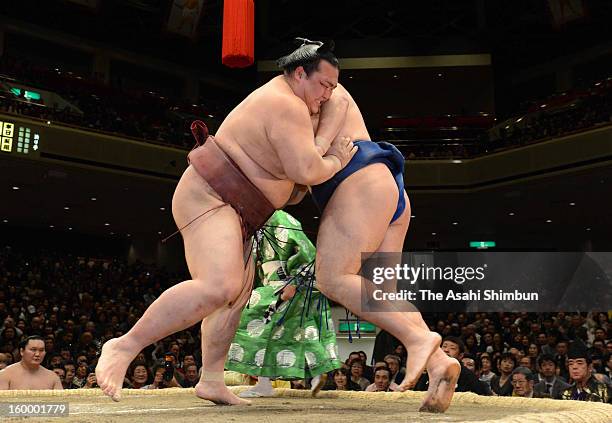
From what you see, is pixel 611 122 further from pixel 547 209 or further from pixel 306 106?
pixel 306 106

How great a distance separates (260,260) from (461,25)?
1020 centimetres

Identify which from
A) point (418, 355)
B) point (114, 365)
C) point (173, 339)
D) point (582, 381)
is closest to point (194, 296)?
point (114, 365)

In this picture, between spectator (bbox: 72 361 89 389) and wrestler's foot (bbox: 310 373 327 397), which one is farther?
spectator (bbox: 72 361 89 389)

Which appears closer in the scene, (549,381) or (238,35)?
(238,35)

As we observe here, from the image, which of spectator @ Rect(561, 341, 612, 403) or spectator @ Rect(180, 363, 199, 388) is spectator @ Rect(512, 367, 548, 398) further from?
spectator @ Rect(180, 363, 199, 388)

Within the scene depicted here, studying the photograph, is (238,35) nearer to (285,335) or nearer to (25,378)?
(285,335)

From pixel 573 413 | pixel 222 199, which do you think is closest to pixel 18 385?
pixel 222 199

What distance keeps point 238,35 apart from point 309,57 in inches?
70.2

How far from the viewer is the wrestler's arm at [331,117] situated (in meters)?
1.63

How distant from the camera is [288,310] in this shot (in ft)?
8.12

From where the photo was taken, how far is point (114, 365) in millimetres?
1445

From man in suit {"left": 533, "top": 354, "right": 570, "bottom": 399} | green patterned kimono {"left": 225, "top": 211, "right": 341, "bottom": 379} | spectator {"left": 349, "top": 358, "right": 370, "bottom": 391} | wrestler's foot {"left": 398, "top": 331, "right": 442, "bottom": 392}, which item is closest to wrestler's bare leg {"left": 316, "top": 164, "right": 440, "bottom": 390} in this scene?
wrestler's foot {"left": 398, "top": 331, "right": 442, "bottom": 392}

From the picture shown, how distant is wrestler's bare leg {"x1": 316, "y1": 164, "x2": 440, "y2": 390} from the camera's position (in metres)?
1.53

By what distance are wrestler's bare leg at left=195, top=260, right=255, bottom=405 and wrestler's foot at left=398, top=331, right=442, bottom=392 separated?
532mm
